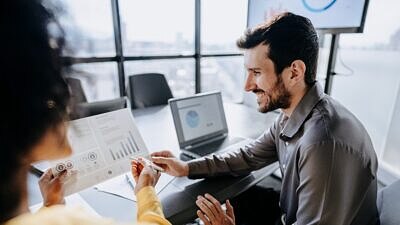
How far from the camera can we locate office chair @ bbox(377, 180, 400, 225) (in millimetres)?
867

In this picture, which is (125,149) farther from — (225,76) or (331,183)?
(225,76)

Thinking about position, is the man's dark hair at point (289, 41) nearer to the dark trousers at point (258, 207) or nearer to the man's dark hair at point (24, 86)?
the dark trousers at point (258, 207)

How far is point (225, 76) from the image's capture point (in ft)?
12.9

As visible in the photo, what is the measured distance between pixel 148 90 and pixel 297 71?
6.01 feet

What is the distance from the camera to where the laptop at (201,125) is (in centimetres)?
138

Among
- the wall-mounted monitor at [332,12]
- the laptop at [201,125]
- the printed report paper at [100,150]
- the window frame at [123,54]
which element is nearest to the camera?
the printed report paper at [100,150]

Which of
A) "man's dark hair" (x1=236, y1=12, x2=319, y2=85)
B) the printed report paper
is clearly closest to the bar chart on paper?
the printed report paper

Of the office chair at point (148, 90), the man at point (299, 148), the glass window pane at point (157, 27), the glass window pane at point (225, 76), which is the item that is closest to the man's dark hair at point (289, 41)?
the man at point (299, 148)

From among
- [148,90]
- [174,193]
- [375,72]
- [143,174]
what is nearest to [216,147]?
[174,193]

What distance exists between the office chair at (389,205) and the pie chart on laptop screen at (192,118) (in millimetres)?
893

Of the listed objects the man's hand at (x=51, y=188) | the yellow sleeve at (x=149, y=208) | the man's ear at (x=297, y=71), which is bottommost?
the man's hand at (x=51, y=188)

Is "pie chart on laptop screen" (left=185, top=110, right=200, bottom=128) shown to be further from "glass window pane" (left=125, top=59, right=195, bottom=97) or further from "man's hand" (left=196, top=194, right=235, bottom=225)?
"glass window pane" (left=125, top=59, right=195, bottom=97)

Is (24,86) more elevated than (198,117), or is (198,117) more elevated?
(24,86)

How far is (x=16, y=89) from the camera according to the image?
38cm
